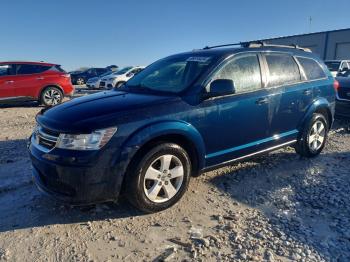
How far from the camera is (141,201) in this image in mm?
3527

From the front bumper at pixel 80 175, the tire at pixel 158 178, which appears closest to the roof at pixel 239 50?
the tire at pixel 158 178

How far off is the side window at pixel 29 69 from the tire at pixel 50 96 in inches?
25.8

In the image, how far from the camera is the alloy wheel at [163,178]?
3.59 m

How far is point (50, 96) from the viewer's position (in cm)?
1173

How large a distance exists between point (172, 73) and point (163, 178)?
1.57m

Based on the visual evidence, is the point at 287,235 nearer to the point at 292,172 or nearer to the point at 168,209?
the point at 168,209

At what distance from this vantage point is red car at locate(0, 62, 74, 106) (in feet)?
36.0

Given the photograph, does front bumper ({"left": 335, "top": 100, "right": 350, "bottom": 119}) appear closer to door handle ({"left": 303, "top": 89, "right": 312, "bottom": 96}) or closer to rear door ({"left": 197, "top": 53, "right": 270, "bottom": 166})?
door handle ({"left": 303, "top": 89, "right": 312, "bottom": 96})

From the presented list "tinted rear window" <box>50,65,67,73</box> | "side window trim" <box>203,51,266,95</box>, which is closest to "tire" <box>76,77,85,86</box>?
"tinted rear window" <box>50,65,67,73</box>

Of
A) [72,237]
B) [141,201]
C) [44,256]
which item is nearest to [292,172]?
[141,201]

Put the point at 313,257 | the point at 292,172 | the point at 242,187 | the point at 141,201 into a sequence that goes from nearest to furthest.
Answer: the point at 313,257 → the point at 141,201 → the point at 242,187 → the point at 292,172

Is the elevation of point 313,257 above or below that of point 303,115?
below

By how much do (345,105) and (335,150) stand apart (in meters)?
2.38

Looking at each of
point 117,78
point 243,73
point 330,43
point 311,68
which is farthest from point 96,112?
point 330,43
